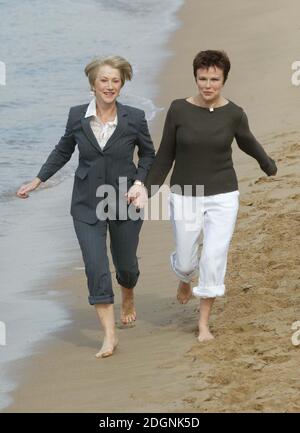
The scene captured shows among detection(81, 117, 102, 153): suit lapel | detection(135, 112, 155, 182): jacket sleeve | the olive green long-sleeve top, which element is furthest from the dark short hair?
detection(81, 117, 102, 153): suit lapel

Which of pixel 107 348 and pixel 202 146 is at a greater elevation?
pixel 202 146

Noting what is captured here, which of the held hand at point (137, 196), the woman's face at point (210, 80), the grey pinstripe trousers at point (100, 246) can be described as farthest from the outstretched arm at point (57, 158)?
the woman's face at point (210, 80)

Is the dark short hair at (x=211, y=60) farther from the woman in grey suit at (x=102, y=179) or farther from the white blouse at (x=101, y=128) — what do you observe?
the white blouse at (x=101, y=128)

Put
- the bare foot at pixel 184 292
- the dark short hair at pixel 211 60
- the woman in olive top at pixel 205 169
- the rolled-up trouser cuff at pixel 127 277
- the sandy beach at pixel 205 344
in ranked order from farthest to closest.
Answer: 1. the bare foot at pixel 184 292
2. the rolled-up trouser cuff at pixel 127 277
3. the woman in olive top at pixel 205 169
4. the dark short hair at pixel 211 60
5. the sandy beach at pixel 205 344

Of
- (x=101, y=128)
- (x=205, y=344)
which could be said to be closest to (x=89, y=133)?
(x=101, y=128)

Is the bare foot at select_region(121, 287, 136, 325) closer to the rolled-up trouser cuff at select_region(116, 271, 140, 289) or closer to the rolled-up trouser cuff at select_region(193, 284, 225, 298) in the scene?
the rolled-up trouser cuff at select_region(116, 271, 140, 289)

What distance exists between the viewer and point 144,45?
62.5 feet

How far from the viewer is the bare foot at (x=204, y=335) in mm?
7129

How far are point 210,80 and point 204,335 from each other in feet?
4.77

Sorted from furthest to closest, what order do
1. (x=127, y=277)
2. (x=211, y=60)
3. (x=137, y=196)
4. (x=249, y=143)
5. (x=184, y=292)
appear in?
(x=184, y=292)
(x=127, y=277)
(x=249, y=143)
(x=137, y=196)
(x=211, y=60)

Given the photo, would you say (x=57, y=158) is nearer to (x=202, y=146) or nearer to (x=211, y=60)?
(x=202, y=146)

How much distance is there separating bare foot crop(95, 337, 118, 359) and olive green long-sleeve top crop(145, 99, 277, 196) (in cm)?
88

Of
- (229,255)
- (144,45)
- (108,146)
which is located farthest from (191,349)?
(144,45)

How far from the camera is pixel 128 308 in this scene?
7.69m
